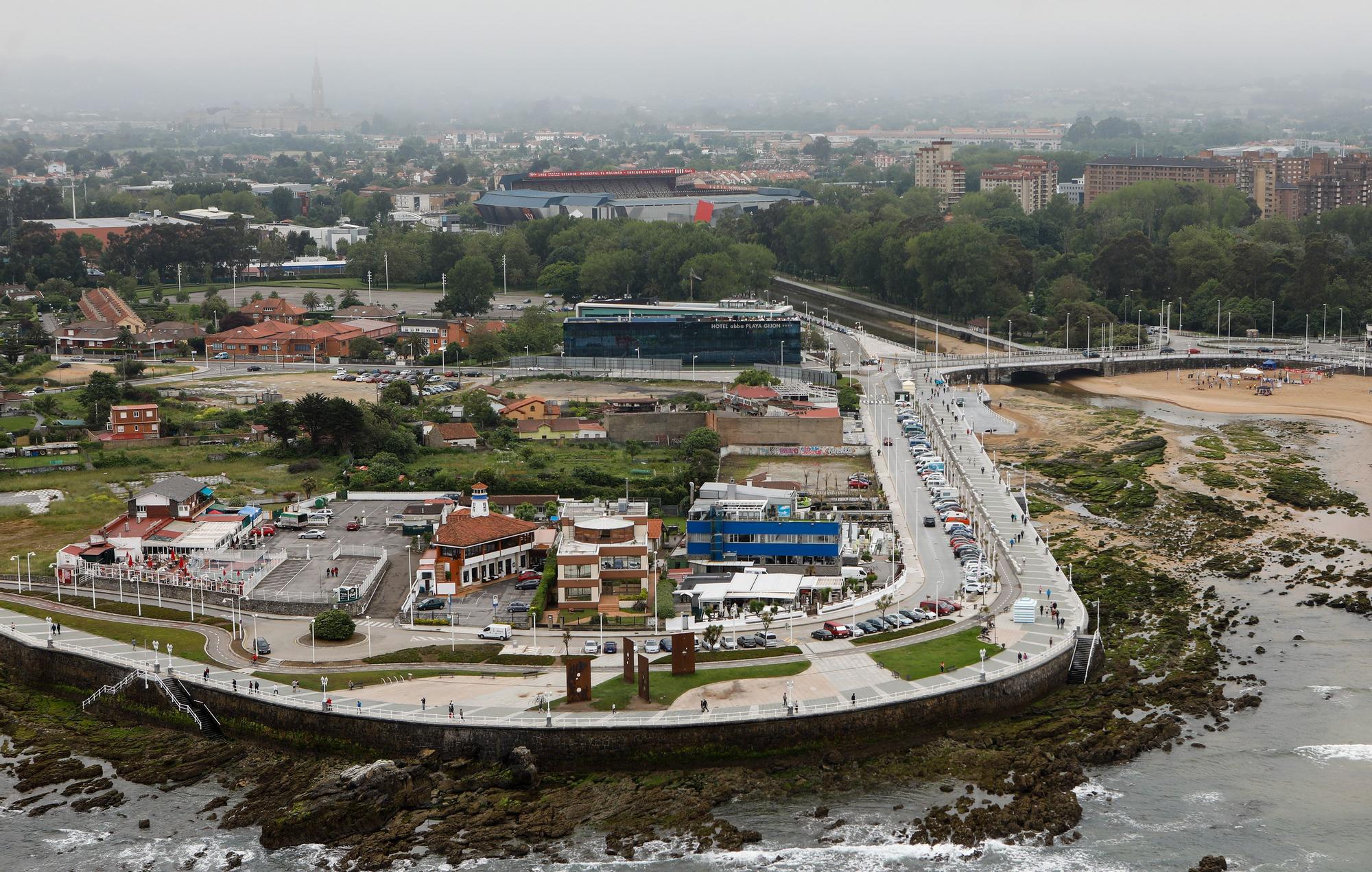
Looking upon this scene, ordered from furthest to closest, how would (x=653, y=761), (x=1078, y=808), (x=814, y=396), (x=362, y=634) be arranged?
(x=814, y=396)
(x=362, y=634)
(x=653, y=761)
(x=1078, y=808)

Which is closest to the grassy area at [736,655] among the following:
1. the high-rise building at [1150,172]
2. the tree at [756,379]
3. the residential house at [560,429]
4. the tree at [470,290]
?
the residential house at [560,429]

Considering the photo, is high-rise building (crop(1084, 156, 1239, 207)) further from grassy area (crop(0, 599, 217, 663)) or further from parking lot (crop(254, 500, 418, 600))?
grassy area (crop(0, 599, 217, 663))

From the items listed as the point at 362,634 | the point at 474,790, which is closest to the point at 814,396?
the point at 362,634

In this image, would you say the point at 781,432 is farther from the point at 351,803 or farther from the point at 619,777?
the point at 351,803

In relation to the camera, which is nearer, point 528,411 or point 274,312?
point 528,411

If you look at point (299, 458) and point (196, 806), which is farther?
point (299, 458)

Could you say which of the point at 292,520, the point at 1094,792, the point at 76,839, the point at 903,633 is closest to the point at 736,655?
the point at 903,633

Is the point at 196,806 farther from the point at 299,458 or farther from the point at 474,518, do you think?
the point at 299,458

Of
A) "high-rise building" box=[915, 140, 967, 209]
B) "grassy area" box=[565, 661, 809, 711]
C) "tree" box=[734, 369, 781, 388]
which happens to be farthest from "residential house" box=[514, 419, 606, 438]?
"high-rise building" box=[915, 140, 967, 209]
